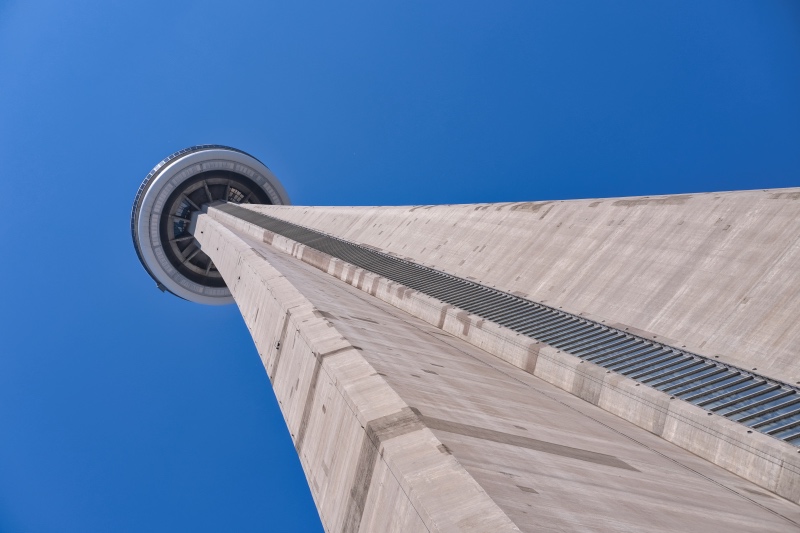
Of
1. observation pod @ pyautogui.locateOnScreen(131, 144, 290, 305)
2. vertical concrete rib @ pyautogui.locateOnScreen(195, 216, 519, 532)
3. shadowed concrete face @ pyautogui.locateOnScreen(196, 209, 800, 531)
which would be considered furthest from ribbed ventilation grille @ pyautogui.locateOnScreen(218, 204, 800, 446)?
observation pod @ pyautogui.locateOnScreen(131, 144, 290, 305)

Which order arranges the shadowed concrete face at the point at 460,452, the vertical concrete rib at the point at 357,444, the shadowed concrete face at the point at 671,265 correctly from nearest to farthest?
the vertical concrete rib at the point at 357,444, the shadowed concrete face at the point at 460,452, the shadowed concrete face at the point at 671,265

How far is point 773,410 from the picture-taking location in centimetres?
1131

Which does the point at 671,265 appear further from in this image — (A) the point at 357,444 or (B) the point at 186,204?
(B) the point at 186,204

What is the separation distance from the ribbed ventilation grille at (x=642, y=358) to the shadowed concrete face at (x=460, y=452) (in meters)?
1.02

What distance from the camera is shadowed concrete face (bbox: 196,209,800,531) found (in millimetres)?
6246

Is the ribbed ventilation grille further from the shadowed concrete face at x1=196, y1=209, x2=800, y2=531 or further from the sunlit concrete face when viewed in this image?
the shadowed concrete face at x1=196, y1=209, x2=800, y2=531

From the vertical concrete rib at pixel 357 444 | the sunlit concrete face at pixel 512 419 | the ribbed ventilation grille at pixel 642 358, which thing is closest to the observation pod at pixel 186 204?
the ribbed ventilation grille at pixel 642 358

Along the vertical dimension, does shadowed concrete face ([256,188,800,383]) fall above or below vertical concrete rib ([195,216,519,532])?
above

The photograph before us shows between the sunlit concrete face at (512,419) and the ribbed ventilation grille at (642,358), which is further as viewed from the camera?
the ribbed ventilation grille at (642,358)

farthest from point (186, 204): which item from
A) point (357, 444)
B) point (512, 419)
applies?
point (357, 444)

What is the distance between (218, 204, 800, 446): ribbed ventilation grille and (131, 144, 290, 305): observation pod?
31922 millimetres

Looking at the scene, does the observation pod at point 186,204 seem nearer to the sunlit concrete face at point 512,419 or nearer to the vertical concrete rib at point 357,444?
the sunlit concrete face at point 512,419

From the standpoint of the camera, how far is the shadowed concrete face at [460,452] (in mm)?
6246

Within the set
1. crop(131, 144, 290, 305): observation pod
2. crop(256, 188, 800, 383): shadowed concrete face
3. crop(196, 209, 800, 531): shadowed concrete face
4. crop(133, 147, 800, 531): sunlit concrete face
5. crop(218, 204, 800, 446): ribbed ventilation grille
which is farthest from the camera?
crop(131, 144, 290, 305): observation pod
